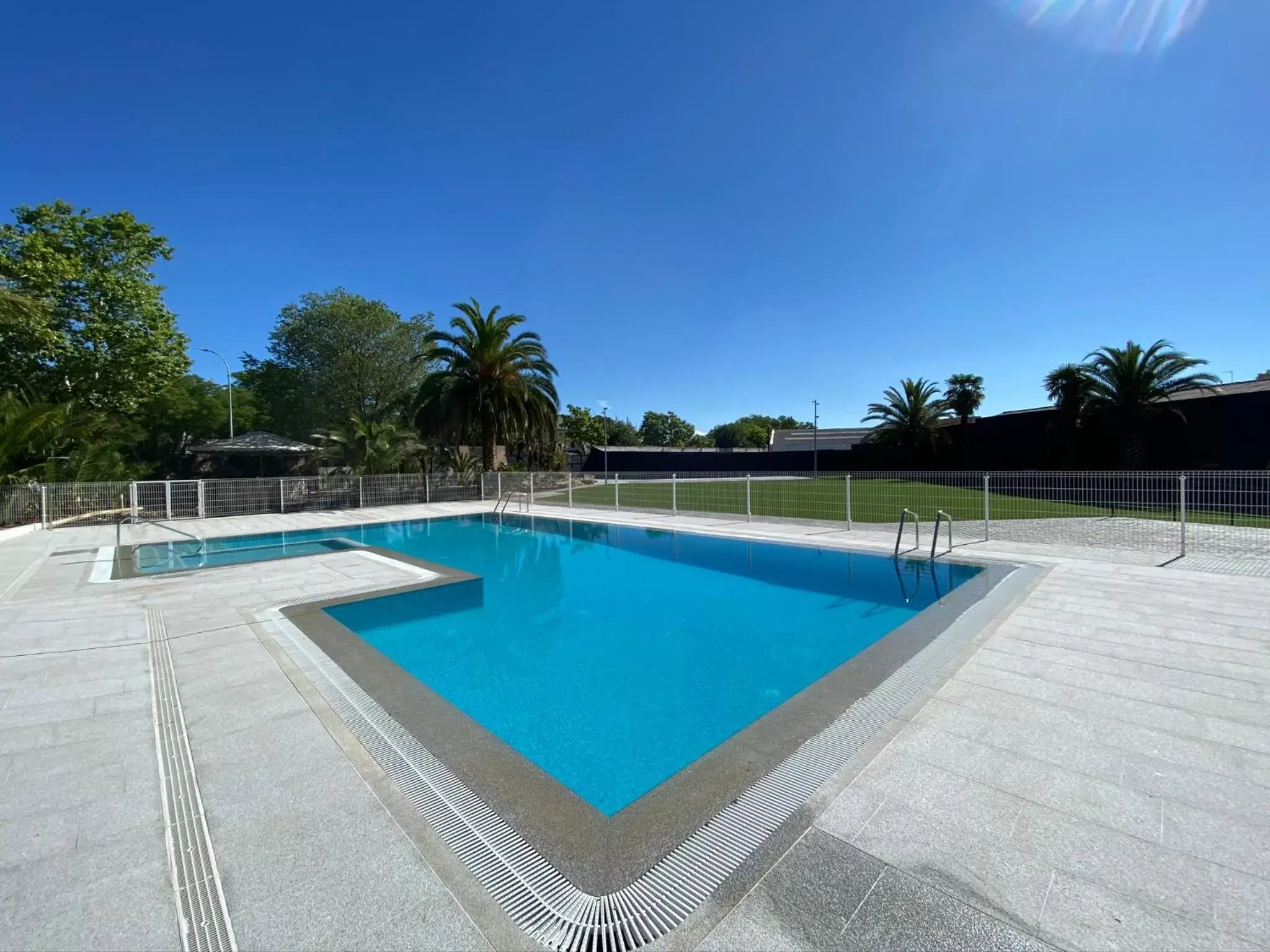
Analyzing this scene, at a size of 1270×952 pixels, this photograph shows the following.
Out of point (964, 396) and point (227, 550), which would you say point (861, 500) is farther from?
point (964, 396)

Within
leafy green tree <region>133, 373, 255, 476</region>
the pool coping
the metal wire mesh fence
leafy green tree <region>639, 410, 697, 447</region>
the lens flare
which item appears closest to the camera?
the pool coping

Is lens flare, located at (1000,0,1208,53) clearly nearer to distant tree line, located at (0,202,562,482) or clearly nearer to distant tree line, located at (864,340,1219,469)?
distant tree line, located at (0,202,562,482)

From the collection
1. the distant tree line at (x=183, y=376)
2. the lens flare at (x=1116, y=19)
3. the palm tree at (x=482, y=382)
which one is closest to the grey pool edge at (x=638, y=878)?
the lens flare at (x=1116, y=19)

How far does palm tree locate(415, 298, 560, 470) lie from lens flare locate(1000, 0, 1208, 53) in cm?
1707

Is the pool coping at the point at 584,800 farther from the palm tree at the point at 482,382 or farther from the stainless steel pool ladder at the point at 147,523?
the palm tree at the point at 482,382

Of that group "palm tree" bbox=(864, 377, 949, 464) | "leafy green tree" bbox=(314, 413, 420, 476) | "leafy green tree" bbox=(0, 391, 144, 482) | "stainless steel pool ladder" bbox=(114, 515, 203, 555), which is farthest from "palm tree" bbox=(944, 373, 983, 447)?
"leafy green tree" bbox=(0, 391, 144, 482)

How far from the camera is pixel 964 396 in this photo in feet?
102

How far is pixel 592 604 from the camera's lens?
7.20 meters

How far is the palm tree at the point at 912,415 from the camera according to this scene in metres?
32.0

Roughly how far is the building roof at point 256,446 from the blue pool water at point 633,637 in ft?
32.8

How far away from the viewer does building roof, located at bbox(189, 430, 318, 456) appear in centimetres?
1853

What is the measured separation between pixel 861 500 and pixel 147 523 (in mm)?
20153

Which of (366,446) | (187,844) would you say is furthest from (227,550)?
(187,844)

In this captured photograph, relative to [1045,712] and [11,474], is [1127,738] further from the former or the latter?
[11,474]
